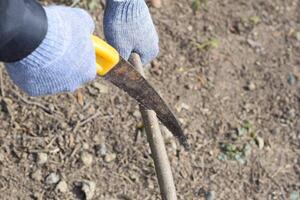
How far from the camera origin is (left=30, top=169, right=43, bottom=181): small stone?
2.27 meters

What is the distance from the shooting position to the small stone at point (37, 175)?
2273mm

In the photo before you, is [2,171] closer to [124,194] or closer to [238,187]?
[124,194]

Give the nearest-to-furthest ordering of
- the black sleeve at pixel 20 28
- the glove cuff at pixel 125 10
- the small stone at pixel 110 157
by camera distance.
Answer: the black sleeve at pixel 20 28, the glove cuff at pixel 125 10, the small stone at pixel 110 157

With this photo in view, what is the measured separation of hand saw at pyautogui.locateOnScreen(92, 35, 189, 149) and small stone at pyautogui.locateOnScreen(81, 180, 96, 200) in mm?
500

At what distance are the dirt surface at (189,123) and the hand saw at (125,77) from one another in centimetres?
52

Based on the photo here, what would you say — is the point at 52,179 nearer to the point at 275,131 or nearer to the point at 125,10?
the point at 125,10

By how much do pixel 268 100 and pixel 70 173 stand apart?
92 centimetres

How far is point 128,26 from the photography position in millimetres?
1853

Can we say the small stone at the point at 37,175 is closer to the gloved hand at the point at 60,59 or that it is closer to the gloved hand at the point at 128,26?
the gloved hand at the point at 128,26

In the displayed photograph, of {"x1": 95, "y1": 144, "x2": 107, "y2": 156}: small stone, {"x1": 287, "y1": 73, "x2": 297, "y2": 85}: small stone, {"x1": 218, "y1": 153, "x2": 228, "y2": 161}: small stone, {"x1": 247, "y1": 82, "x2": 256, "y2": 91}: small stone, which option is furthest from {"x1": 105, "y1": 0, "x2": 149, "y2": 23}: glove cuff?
{"x1": 287, "y1": 73, "x2": 297, "y2": 85}: small stone

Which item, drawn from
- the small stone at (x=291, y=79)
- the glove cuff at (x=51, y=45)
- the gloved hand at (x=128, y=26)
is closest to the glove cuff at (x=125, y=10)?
the gloved hand at (x=128, y=26)

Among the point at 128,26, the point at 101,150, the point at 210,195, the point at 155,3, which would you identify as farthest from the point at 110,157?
the point at 155,3

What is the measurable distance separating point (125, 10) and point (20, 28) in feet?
1.58

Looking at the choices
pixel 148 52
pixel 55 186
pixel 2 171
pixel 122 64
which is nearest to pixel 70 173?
pixel 55 186
